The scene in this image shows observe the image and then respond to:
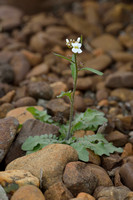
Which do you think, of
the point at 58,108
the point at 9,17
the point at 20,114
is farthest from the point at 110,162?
the point at 9,17

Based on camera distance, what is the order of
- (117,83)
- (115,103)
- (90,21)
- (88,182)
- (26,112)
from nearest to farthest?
1. (88,182)
2. (26,112)
3. (115,103)
4. (117,83)
5. (90,21)

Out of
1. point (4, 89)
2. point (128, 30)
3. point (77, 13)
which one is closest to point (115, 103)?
point (4, 89)

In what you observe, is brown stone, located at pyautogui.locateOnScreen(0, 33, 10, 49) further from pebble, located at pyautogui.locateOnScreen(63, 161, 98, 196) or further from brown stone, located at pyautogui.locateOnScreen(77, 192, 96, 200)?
brown stone, located at pyautogui.locateOnScreen(77, 192, 96, 200)

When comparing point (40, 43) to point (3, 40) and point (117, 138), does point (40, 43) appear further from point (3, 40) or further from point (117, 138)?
point (117, 138)

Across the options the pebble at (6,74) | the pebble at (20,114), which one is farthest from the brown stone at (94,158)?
the pebble at (6,74)

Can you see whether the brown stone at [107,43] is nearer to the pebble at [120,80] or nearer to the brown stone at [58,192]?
the pebble at [120,80]

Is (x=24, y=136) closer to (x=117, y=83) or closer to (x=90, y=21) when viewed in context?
(x=117, y=83)
